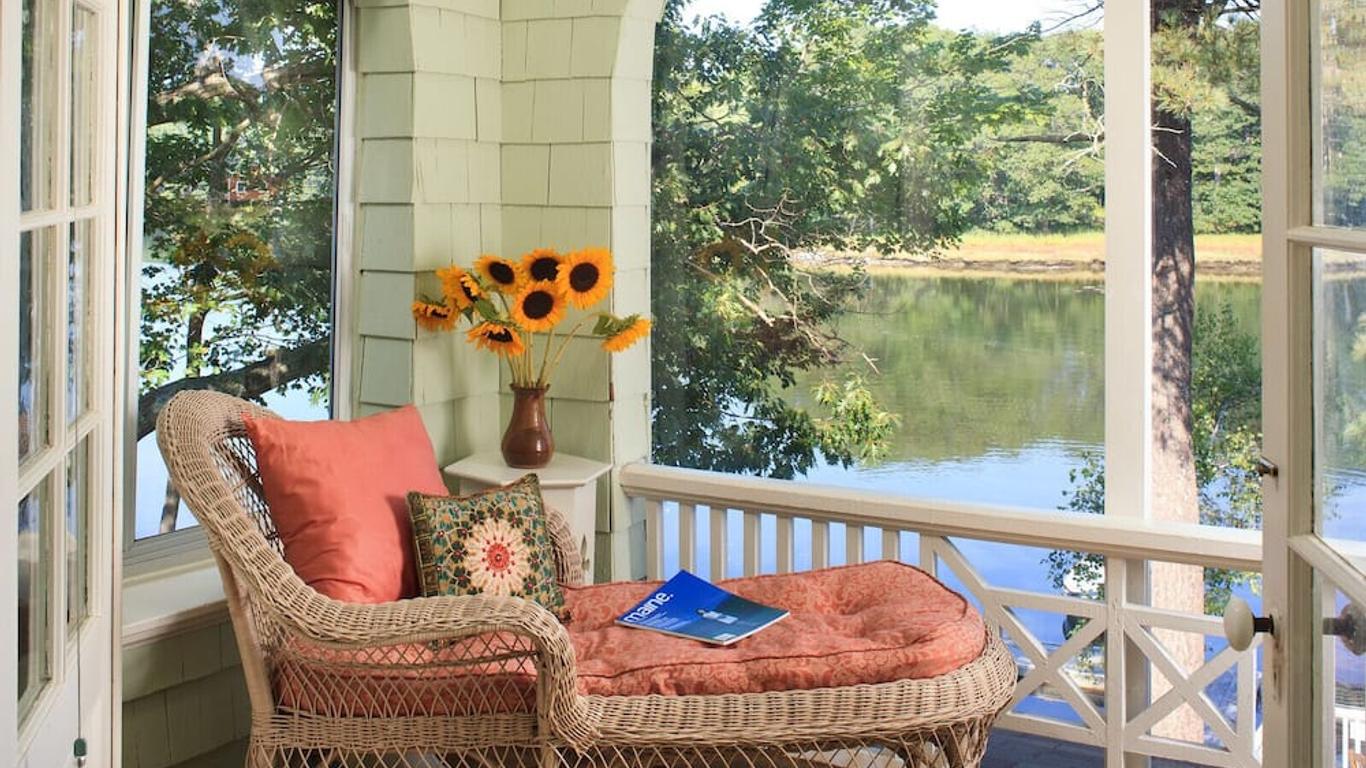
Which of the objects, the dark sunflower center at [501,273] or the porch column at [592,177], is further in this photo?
the porch column at [592,177]

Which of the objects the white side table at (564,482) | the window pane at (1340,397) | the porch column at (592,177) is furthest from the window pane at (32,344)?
the porch column at (592,177)

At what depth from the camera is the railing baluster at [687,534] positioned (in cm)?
391

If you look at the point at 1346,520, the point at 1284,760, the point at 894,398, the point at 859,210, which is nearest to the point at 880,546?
the point at 894,398

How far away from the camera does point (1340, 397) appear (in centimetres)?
149

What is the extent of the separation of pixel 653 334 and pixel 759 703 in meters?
1.60

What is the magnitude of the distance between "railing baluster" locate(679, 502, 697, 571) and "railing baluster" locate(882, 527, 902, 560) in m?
0.58

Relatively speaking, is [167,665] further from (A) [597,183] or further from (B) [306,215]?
(A) [597,183]

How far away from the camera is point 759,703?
267 centimetres

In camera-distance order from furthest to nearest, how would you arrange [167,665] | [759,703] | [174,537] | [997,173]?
[997,173] < [174,537] < [167,665] < [759,703]

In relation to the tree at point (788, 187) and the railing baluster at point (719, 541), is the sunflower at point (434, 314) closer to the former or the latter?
the tree at point (788, 187)

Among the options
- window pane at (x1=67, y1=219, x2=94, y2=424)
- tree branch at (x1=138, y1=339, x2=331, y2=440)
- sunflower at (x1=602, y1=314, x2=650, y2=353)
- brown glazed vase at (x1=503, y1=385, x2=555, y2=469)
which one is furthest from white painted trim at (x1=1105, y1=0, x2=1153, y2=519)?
window pane at (x1=67, y1=219, x2=94, y2=424)

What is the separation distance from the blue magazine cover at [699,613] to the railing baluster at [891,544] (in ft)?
1.86

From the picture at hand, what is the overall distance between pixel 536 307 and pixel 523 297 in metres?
0.04

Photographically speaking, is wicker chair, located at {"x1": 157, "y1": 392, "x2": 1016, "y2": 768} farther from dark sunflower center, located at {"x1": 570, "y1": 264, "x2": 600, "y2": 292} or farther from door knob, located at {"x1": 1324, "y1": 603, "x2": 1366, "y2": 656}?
door knob, located at {"x1": 1324, "y1": 603, "x2": 1366, "y2": 656}
